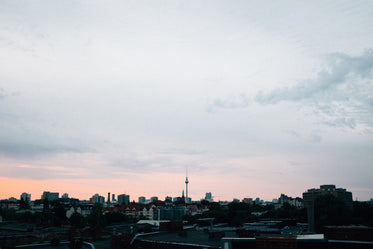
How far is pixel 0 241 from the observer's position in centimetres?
3488

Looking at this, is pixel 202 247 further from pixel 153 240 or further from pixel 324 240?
pixel 324 240

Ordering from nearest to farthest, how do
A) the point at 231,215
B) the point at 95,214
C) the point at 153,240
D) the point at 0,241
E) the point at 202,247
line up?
the point at 202,247, the point at 153,240, the point at 0,241, the point at 95,214, the point at 231,215

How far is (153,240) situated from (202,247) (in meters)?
5.75

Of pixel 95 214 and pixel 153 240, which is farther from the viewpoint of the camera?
pixel 95 214

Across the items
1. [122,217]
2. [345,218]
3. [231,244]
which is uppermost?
[231,244]

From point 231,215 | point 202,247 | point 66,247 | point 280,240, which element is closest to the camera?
point 280,240

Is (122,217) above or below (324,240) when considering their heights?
below

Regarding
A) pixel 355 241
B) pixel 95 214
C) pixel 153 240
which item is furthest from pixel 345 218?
pixel 95 214

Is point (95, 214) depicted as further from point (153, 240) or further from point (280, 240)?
point (280, 240)

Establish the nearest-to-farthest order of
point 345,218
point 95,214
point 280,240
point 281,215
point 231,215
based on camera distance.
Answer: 1. point 280,240
2. point 345,218
3. point 95,214
4. point 281,215
5. point 231,215

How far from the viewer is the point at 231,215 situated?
144625 millimetres

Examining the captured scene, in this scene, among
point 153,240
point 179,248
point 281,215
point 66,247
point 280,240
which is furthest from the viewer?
point 281,215

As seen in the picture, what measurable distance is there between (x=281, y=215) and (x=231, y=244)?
392 ft

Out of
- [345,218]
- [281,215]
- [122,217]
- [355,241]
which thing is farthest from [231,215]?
[355,241]
